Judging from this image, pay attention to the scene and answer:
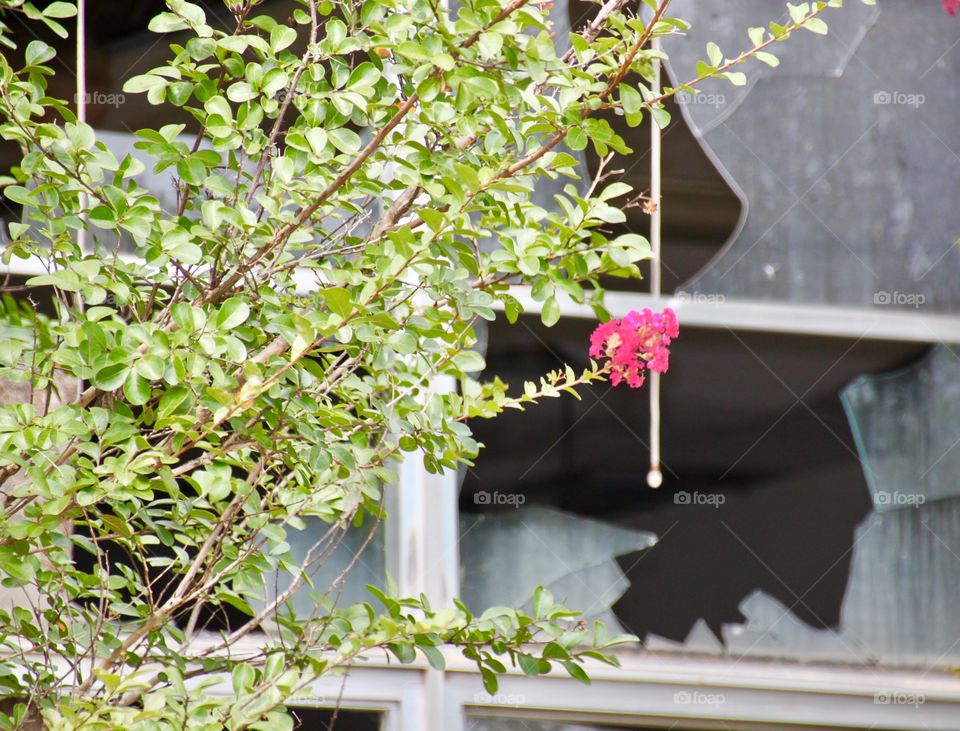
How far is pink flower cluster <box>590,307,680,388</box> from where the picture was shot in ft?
6.14

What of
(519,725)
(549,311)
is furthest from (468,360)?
(519,725)

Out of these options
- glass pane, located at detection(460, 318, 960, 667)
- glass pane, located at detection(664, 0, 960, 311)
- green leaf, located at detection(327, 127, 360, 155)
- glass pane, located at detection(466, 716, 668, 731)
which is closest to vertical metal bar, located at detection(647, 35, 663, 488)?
glass pane, located at detection(460, 318, 960, 667)

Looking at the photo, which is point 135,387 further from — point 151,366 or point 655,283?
point 655,283

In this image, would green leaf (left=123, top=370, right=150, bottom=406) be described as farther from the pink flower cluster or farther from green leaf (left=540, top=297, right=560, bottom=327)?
the pink flower cluster

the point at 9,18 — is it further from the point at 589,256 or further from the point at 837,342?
the point at 837,342

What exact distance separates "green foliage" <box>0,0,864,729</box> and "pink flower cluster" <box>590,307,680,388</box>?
34 centimetres

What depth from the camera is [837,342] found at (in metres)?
3.06

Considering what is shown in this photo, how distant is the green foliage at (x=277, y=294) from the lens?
1316mm

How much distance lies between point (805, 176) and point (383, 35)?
2.05m

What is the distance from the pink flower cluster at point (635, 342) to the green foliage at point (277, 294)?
344 millimetres

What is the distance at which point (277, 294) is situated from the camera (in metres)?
1.58

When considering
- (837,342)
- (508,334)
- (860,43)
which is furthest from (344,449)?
(860,43)

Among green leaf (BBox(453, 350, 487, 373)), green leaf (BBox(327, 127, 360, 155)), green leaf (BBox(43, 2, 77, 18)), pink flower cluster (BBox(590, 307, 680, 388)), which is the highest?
green leaf (BBox(43, 2, 77, 18))

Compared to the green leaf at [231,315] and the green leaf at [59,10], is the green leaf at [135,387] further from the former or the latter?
the green leaf at [59,10]
